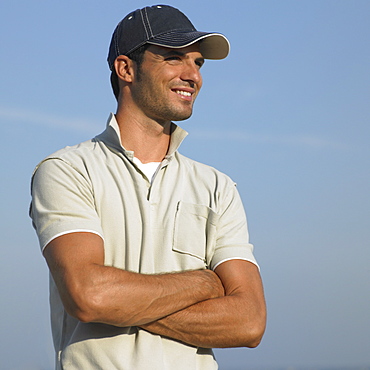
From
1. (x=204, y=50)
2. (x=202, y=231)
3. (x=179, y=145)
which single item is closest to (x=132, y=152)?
(x=179, y=145)

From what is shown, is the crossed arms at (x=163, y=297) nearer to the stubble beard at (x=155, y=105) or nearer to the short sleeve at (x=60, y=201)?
the short sleeve at (x=60, y=201)

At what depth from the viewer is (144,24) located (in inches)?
148

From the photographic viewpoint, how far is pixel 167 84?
3.66 m

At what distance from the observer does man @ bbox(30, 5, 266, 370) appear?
3.04m

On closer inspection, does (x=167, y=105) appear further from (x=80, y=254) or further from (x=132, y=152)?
(x=80, y=254)

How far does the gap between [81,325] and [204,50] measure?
1762 mm

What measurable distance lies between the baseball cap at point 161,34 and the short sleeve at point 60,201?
87 cm

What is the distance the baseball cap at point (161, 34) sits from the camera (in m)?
3.69

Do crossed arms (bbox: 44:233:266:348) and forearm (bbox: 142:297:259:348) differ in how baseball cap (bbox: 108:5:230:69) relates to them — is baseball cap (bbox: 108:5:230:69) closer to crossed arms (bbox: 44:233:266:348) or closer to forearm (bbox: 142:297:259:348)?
crossed arms (bbox: 44:233:266:348)

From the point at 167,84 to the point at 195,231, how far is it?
2.76 feet

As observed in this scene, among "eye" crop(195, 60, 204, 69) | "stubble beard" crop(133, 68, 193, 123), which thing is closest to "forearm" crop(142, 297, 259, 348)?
"stubble beard" crop(133, 68, 193, 123)

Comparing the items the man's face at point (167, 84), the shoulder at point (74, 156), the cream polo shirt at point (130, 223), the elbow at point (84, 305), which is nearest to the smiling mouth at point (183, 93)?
the man's face at point (167, 84)

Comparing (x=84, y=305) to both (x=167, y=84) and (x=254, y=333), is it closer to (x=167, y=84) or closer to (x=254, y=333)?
(x=254, y=333)

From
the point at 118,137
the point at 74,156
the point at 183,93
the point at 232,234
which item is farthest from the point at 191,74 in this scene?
the point at 232,234
